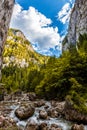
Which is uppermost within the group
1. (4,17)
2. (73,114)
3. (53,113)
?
(4,17)

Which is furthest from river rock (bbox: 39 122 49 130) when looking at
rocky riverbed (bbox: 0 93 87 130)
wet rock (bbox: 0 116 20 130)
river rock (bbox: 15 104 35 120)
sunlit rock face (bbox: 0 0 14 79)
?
sunlit rock face (bbox: 0 0 14 79)

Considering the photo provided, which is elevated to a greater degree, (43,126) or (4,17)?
(4,17)

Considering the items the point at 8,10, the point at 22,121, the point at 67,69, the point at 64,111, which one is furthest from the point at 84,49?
the point at 8,10

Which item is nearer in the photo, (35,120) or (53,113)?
(35,120)

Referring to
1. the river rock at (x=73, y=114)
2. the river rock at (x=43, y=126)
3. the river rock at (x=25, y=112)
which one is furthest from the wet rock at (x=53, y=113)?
the river rock at (x=43, y=126)

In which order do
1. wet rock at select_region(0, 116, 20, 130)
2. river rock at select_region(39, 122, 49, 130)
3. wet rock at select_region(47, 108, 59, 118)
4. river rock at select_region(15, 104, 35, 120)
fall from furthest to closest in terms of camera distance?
wet rock at select_region(47, 108, 59, 118) < river rock at select_region(15, 104, 35, 120) < wet rock at select_region(0, 116, 20, 130) < river rock at select_region(39, 122, 49, 130)

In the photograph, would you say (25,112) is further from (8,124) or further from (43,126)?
(43,126)

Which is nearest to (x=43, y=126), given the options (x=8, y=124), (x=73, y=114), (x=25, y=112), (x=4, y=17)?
(x=8, y=124)

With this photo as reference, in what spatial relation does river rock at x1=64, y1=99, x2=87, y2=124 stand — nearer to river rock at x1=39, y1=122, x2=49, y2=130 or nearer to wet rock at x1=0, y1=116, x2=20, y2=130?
river rock at x1=39, y1=122, x2=49, y2=130

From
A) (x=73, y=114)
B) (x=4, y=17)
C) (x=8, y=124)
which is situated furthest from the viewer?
(x=73, y=114)

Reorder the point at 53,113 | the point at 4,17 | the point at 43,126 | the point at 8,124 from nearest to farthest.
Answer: the point at 4,17, the point at 43,126, the point at 8,124, the point at 53,113

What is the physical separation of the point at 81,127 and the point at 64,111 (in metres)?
5.49

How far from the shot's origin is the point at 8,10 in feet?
14.1

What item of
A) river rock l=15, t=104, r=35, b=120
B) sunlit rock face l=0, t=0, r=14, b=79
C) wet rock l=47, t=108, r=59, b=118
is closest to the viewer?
sunlit rock face l=0, t=0, r=14, b=79
